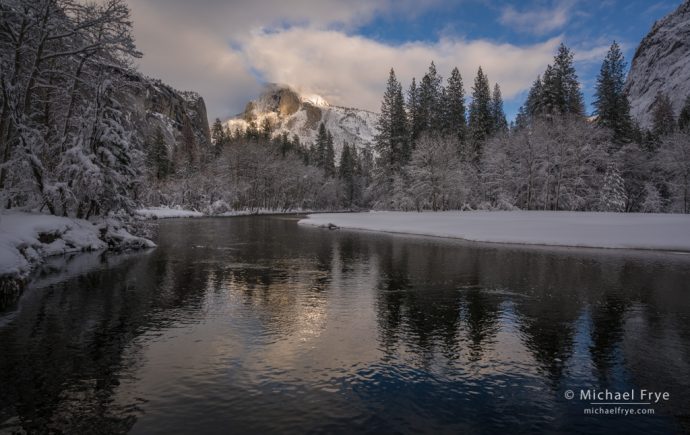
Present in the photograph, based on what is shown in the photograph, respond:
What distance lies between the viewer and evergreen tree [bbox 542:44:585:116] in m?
55.7

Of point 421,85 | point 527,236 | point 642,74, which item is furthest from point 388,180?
point 642,74

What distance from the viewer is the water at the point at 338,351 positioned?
5938mm

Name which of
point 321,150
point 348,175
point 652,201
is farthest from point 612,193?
point 321,150

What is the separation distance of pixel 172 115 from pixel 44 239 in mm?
123521

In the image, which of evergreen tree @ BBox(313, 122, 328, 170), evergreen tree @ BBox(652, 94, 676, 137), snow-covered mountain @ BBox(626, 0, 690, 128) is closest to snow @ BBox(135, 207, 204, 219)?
evergreen tree @ BBox(313, 122, 328, 170)

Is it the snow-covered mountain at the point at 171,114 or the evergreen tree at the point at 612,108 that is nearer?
the snow-covered mountain at the point at 171,114

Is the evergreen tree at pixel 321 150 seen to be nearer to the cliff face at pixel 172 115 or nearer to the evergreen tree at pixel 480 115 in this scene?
the cliff face at pixel 172 115

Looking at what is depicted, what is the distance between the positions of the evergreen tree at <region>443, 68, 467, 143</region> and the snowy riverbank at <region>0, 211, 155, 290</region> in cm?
5426

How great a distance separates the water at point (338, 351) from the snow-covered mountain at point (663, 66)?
84119mm

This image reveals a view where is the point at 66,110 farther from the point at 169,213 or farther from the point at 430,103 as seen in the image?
the point at 430,103

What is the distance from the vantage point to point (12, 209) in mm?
21734

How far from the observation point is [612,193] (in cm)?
4803

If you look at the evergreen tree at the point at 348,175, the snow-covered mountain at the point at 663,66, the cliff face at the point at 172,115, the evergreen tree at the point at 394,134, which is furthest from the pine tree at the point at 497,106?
the cliff face at the point at 172,115

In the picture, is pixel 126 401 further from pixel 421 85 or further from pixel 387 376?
pixel 421 85
